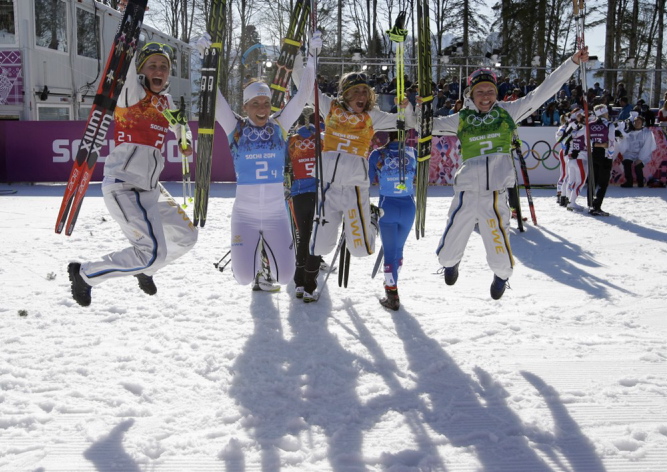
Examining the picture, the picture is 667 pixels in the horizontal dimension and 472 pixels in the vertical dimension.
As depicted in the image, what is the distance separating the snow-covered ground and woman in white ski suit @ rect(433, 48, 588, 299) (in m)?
0.71

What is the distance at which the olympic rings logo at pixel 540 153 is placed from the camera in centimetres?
1644

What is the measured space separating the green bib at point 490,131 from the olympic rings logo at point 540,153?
39.2 ft

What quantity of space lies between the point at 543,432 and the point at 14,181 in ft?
54.8

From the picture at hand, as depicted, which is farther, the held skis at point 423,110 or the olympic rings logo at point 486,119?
the held skis at point 423,110

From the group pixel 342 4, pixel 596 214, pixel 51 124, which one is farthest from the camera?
pixel 342 4

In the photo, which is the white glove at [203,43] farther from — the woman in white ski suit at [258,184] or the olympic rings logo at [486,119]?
the olympic rings logo at [486,119]

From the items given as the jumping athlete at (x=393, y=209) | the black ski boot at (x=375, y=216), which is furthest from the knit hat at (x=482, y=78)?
the black ski boot at (x=375, y=216)

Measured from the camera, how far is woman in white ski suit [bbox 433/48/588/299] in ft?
16.3

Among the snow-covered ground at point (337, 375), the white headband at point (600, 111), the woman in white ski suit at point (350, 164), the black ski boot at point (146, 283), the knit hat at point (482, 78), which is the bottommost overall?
the snow-covered ground at point (337, 375)

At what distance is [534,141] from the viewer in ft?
54.0

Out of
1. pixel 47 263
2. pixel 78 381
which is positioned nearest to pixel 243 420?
pixel 78 381

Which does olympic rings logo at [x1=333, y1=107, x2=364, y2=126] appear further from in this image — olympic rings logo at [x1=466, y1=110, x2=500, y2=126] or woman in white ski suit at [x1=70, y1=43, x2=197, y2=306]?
woman in white ski suit at [x1=70, y1=43, x2=197, y2=306]

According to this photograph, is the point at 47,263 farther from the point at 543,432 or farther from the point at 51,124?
the point at 51,124

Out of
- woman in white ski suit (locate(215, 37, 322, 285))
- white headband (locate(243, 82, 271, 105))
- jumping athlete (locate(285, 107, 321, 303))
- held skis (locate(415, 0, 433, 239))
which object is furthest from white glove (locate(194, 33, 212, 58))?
held skis (locate(415, 0, 433, 239))
